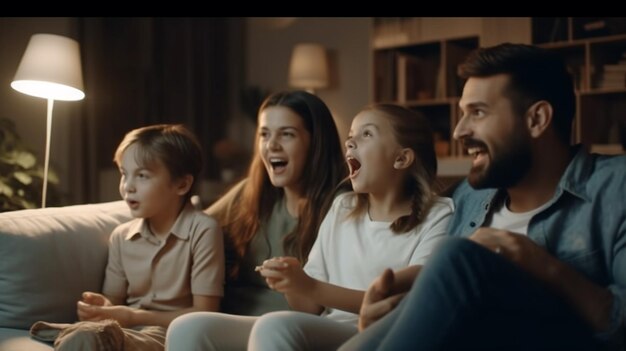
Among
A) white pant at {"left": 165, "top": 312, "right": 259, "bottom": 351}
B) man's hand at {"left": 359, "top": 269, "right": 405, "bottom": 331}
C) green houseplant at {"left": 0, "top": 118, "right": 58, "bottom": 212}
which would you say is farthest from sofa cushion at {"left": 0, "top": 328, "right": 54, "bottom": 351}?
green houseplant at {"left": 0, "top": 118, "right": 58, "bottom": 212}

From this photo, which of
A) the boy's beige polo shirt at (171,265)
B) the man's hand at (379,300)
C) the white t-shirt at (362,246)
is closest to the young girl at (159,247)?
the boy's beige polo shirt at (171,265)

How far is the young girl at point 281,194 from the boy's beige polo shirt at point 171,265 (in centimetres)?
8

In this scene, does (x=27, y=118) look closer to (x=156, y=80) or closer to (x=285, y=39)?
(x=156, y=80)

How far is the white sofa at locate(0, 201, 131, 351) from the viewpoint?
1407 mm

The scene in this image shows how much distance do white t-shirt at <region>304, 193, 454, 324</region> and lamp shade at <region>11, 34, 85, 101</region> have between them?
1004mm

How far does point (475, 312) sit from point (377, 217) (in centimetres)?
41

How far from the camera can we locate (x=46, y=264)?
1.43m

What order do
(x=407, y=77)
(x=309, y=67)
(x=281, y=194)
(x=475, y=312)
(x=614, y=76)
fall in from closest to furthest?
1. (x=475, y=312)
2. (x=281, y=194)
3. (x=614, y=76)
4. (x=407, y=77)
5. (x=309, y=67)

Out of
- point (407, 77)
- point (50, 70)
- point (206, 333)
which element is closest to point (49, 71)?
point (50, 70)

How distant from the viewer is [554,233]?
1110mm

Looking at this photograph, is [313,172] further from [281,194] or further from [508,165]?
[508,165]

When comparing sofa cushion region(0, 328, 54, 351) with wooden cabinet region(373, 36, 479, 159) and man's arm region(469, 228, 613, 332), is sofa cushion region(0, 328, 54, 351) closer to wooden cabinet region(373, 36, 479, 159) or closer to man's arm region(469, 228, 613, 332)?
man's arm region(469, 228, 613, 332)

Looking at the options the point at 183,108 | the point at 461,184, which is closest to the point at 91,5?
the point at 461,184

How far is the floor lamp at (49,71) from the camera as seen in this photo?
1983mm
